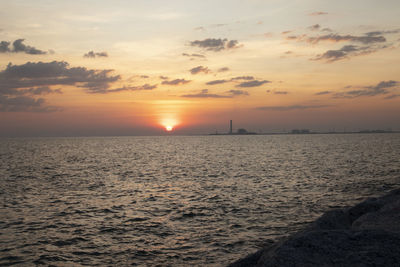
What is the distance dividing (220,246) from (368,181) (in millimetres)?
28612

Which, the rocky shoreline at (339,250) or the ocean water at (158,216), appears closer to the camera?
the rocky shoreline at (339,250)

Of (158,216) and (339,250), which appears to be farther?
(158,216)

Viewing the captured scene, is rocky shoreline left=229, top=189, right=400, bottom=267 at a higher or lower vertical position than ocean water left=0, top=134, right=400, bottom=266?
higher

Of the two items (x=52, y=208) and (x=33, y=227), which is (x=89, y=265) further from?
(x=52, y=208)

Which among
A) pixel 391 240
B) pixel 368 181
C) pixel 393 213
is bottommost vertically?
pixel 368 181

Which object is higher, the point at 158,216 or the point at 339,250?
the point at 339,250

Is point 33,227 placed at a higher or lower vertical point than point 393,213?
lower

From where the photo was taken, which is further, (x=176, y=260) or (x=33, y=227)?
(x=33, y=227)

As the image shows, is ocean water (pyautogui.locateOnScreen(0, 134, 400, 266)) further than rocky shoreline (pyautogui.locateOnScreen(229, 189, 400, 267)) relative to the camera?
Yes

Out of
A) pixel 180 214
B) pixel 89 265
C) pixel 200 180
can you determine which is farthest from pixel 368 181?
pixel 89 265

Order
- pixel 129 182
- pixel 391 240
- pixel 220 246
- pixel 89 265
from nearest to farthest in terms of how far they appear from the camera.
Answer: pixel 391 240 → pixel 89 265 → pixel 220 246 → pixel 129 182

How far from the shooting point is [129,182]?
133 ft

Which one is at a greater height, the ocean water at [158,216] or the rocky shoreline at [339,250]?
the rocky shoreline at [339,250]

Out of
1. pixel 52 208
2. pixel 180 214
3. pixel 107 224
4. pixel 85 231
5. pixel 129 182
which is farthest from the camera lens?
pixel 129 182
